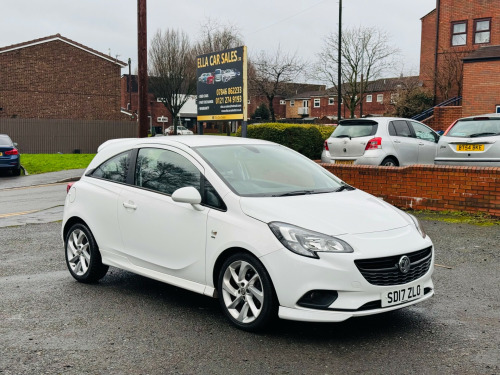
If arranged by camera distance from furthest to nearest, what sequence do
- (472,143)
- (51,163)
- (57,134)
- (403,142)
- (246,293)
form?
(57,134), (51,163), (403,142), (472,143), (246,293)

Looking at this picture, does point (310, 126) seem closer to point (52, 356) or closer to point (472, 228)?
point (472, 228)

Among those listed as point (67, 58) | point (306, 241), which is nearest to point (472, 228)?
point (306, 241)

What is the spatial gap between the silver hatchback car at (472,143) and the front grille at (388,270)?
6.99m

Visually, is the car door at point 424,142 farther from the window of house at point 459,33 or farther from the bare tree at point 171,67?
the bare tree at point 171,67

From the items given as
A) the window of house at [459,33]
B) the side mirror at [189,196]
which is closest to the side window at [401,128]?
the side mirror at [189,196]

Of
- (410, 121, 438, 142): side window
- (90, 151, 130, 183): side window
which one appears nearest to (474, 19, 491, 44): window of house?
(410, 121, 438, 142): side window

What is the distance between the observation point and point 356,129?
1286cm

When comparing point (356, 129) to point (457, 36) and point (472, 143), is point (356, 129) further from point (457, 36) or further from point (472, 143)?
point (457, 36)

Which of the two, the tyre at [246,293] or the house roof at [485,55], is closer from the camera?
the tyre at [246,293]

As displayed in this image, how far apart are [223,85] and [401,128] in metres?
4.72

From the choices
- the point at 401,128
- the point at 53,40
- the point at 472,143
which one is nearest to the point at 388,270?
the point at 472,143

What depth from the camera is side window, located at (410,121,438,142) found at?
13.4 metres

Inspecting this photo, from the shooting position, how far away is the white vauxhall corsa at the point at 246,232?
4.26 m

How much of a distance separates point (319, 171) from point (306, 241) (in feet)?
5.71
